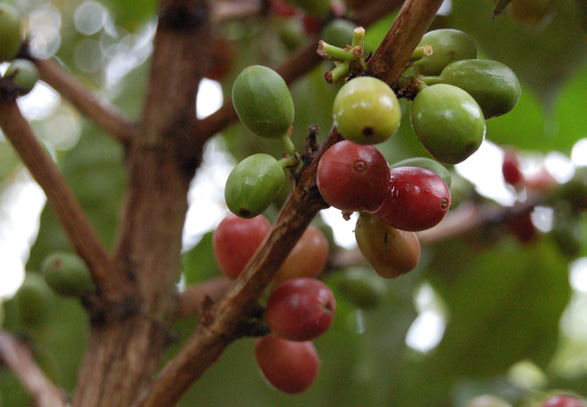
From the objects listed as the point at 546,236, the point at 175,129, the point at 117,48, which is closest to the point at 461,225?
the point at 546,236

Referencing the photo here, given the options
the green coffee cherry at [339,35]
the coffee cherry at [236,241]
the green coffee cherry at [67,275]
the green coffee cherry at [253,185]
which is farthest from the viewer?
the green coffee cherry at [339,35]

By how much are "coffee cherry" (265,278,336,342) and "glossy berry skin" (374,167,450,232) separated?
266 mm

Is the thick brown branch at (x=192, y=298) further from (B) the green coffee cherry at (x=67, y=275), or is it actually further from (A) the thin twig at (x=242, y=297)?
(A) the thin twig at (x=242, y=297)

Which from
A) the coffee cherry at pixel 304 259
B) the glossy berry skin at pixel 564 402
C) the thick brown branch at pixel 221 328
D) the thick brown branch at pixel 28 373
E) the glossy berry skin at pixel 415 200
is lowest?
the glossy berry skin at pixel 564 402

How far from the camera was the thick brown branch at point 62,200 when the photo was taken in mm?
1262

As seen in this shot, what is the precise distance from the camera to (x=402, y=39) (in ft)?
2.88

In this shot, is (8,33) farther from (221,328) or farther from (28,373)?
(28,373)

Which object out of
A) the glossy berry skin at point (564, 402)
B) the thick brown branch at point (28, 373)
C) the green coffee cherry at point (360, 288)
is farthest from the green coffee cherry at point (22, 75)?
the glossy berry skin at point (564, 402)

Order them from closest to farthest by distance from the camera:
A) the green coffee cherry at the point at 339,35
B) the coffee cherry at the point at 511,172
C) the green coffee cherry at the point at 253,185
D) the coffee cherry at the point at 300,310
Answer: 1. the green coffee cherry at the point at 253,185
2. the coffee cherry at the point at 300,310
3. the green coffee cherry at the point at 339,35
4. the coffee cherry at the point at 511,172

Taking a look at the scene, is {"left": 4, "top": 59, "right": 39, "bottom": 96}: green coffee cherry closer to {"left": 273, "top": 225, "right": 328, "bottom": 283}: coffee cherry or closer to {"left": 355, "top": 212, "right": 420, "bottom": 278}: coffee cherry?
{"left": 273, "top": 225, "right": 328, "bottom": 283}: coffee cherry

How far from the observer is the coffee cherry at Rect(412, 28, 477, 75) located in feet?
3.24

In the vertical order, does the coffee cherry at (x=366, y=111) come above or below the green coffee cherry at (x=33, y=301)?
above

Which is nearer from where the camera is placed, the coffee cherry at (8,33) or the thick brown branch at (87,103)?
the coffee cherry at (8,33)

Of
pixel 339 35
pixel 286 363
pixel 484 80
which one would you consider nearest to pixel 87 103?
pixel 339 35
